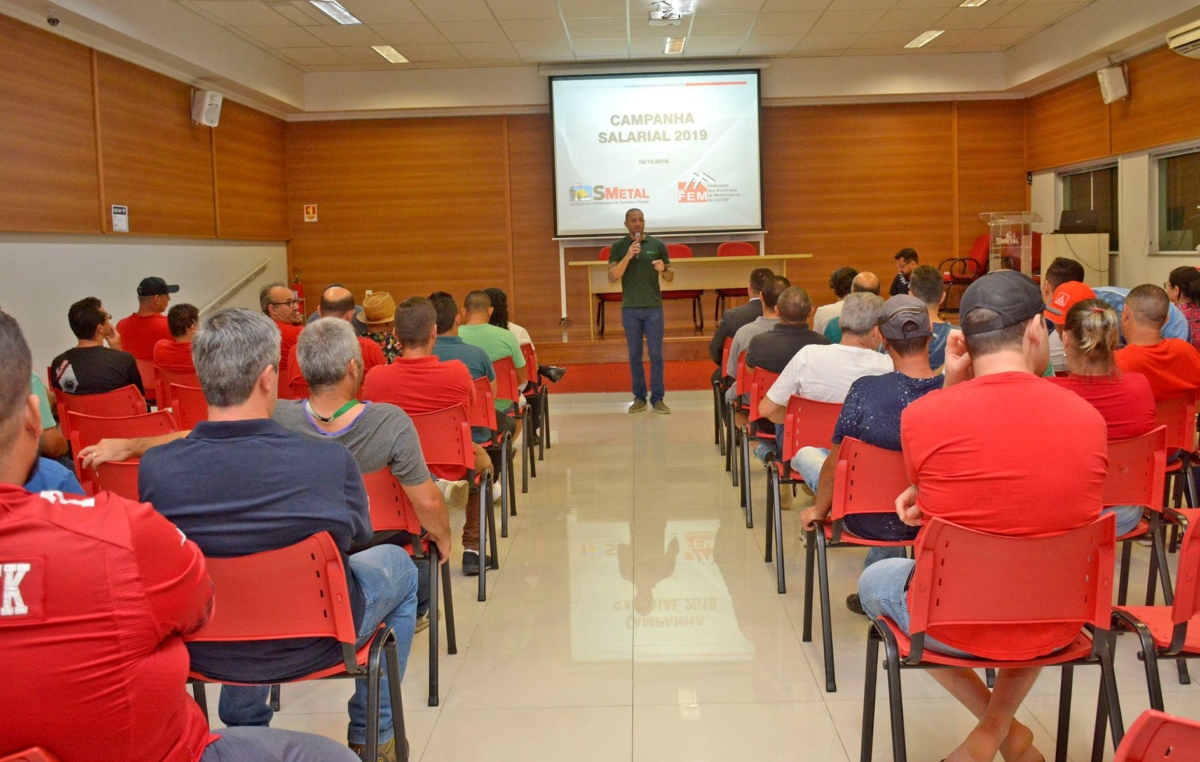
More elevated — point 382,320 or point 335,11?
point 335,11

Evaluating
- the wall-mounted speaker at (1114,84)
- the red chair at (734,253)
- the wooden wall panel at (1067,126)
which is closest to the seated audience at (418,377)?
the red chair at (734,253)

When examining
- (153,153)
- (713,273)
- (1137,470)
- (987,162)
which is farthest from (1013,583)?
(987,162)

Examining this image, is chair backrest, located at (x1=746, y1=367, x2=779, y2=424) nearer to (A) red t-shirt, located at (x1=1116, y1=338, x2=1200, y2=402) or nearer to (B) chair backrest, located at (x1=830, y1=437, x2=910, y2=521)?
(A) red t-shirt, located at (x1=1116, y1=338, x2=1200, y2=402)

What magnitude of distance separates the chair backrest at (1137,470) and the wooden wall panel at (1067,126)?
313 inches

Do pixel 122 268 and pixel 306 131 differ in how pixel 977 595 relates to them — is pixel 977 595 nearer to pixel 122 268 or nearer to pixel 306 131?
pixel 122 268

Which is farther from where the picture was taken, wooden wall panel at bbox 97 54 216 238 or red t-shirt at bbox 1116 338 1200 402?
wooden wall panel at bbox 97 54 216 238

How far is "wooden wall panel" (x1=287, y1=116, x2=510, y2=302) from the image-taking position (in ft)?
37.6

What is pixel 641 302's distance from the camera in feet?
26.3

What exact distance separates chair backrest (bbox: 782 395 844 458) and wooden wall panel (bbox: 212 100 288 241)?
764cm

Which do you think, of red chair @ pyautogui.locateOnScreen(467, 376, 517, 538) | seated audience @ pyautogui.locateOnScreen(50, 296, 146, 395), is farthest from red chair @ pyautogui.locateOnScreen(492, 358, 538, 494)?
seated audience @ pyautogui.locateOnScreen(50, 296, 146, 395)

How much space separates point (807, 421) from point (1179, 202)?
23.3 ft

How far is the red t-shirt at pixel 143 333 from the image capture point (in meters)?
6.25

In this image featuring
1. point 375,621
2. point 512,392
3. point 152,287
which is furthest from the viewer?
point 152,287

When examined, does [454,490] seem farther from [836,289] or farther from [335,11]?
[335,11]
